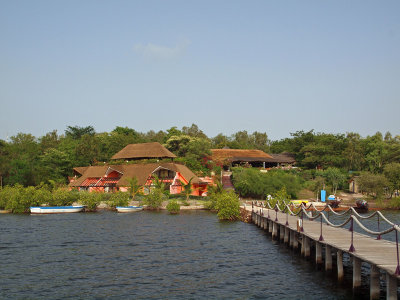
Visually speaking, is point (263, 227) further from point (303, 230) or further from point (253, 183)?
point (253, 183)

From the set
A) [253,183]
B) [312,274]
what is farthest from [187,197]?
[312,274]

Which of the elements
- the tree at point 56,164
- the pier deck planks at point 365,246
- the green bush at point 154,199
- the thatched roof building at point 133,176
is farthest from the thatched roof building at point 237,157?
the pier deck planks at point 365,246

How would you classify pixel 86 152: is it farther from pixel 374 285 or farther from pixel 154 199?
pixel 374 285

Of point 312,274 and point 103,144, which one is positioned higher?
point 103,144

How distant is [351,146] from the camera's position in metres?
81.2

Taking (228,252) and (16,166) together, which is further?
(16,166)

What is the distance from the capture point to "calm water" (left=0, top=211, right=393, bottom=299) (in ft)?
61.2

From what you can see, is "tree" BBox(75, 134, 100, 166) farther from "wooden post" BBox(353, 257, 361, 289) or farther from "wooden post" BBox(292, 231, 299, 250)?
"wooden post" BBox(353, 257, 361, 289)

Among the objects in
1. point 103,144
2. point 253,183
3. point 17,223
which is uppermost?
point 103,144

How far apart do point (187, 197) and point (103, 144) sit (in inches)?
1514

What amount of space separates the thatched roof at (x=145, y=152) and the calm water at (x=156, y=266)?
125 ft

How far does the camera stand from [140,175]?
70.6m

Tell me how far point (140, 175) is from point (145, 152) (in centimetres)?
864

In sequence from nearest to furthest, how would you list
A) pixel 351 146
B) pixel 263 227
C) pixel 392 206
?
pixel 263 227 < pixel 392 206 < pixel 351 146
